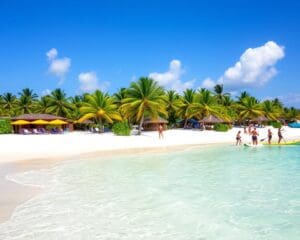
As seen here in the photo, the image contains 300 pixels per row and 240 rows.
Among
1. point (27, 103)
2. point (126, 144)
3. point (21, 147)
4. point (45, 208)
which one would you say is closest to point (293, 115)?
point (27, 103)

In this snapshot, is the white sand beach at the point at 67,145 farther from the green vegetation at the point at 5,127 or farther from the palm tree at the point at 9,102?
the palm tree at the point at 9,102

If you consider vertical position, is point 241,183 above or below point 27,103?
below

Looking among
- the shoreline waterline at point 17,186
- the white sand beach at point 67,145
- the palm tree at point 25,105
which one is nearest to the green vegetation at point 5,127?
the white sand beach at point 67,145

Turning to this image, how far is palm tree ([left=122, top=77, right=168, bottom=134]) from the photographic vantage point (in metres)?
36.7

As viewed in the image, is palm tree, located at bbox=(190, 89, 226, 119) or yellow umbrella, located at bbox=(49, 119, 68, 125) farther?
palm tree, located at bbox=(190, 89, 226, 119)

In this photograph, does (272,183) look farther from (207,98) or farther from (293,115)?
(293,115)

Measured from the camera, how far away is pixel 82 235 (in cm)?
659

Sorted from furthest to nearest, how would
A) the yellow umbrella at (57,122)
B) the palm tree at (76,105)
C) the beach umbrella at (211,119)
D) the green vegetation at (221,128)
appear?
the palm tree at (76,105) < the beach umbrella at (211,119) < the green vegetation at (221,128) < the yellow umbrella at (57,122)

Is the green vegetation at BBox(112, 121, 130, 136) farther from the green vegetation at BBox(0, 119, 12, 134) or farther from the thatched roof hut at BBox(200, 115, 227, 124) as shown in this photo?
the thatched roof hut at BBox(200, 115, 227, 124)

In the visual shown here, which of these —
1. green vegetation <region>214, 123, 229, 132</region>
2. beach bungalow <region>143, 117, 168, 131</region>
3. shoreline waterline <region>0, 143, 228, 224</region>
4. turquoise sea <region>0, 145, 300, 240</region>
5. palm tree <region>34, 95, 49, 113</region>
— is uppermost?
palm tree <region>34, 95, 49, 113</region>

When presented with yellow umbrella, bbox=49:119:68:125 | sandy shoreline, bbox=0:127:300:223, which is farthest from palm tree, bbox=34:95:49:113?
sandy shoreline, bbox=0:127:300:223

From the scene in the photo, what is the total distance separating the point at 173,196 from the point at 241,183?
322 centimetres

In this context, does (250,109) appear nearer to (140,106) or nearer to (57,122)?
(140,106)

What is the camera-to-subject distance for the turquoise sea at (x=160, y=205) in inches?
269
